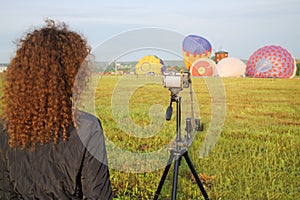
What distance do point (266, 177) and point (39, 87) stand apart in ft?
10.6

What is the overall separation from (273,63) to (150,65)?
17489 millimetres

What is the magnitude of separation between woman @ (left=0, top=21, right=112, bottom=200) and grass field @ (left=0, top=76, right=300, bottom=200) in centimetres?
99

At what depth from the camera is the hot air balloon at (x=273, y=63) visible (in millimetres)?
18891

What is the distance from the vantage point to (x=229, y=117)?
300 inches

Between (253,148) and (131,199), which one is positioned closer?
(131,199)

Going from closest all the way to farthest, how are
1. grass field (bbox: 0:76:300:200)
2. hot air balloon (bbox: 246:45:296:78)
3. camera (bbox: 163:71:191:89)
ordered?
camera (bbox: 163:71:191:89) < grass field (bbox: 0:76:300:200) < hot air balloon (bbox: 246:45:296:78)

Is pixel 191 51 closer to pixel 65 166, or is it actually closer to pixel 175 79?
pixel 175 79

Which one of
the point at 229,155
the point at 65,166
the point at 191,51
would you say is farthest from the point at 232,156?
the point at 65,166

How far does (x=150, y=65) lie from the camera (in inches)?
105

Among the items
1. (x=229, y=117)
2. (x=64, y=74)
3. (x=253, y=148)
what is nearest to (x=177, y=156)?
(x=64, y=74)

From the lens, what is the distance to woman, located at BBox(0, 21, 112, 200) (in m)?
1.60

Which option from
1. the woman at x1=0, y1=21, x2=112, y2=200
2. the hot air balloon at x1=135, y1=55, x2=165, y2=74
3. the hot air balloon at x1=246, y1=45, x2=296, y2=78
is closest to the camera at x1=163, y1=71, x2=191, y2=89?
the hot air balloon at x1=135, y1=55, x2=165, y2=74

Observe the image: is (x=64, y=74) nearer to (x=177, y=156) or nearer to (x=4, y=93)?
(x=4, y=93)

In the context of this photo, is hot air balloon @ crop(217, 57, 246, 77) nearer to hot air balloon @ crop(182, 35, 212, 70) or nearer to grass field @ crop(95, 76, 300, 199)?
hot air balloon @ crop(182, 35, 212, 70)
